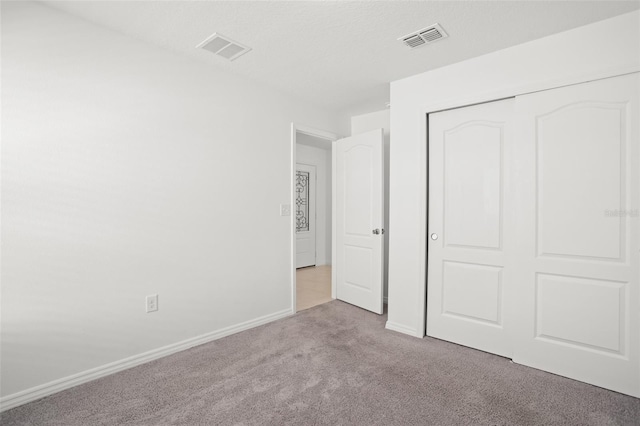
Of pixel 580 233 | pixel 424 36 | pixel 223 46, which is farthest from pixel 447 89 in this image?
pixel 223 46

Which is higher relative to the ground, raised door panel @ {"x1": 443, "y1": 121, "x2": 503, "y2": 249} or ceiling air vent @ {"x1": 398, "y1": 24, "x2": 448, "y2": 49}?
ceiling air vent @ {"x1": 398, "y1": 24, "x2": 448, "y2": 49}

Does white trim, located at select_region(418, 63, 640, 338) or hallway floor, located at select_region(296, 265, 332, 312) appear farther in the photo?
hallway floor, located at select_region(296, 265, 332, 312)

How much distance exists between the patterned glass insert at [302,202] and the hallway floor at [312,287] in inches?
33.8

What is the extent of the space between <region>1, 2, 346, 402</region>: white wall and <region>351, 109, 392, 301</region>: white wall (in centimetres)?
141

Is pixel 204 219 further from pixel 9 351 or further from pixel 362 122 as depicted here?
pixel 362 122

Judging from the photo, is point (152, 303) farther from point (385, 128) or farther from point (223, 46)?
point (385, 128)

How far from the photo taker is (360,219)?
3621mm

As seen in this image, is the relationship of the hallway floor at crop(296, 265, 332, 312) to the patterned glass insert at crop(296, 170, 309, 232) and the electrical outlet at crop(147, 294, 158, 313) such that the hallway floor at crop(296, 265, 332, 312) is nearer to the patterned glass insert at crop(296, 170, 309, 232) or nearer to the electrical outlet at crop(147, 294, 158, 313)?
the patterned glass insert at crop(296, 170, 309, 232)

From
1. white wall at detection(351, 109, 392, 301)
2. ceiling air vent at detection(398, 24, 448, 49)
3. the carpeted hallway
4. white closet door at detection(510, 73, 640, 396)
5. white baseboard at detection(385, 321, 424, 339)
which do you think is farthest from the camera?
white wall at detection(351, 109, 392, 301)

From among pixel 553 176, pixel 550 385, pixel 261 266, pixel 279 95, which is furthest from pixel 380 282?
pixel 279 95

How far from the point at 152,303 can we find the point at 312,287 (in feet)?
8.31

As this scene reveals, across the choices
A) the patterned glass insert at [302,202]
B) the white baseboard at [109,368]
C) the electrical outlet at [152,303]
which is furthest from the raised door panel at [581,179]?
the patterned glass insert at [302,202]

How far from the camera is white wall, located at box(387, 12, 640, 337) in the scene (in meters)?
2.01

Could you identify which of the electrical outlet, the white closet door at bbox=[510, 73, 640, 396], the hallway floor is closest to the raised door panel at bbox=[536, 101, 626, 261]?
the white closet door at bbox=[510, 73, 640, 396]
